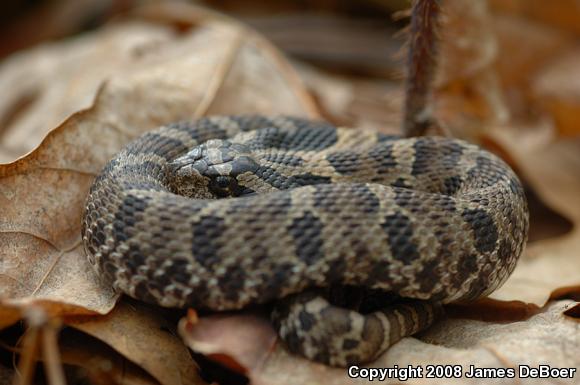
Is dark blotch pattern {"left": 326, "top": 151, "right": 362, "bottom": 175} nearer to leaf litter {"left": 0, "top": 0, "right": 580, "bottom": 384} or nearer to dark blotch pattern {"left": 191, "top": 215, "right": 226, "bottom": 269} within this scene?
leaf litter {"left": 0, "top": 0, "right": 580, "bottom": 384}

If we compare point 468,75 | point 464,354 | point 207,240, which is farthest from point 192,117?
point 464,354

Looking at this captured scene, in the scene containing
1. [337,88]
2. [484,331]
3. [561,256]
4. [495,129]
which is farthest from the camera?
[337,88]

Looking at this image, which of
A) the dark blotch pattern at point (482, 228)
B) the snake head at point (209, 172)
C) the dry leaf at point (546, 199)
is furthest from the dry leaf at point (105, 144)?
the dry leaf at point (546, 199)

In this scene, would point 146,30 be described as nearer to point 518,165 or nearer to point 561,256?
point 518,165

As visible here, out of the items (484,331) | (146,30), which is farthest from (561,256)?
(146,30)

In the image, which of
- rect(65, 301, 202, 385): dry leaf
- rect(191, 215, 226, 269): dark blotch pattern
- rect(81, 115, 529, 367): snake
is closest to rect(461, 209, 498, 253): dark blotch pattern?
rect(81, 115, 529, 367): snake

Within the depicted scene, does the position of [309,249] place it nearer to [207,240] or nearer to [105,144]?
[207,240]
